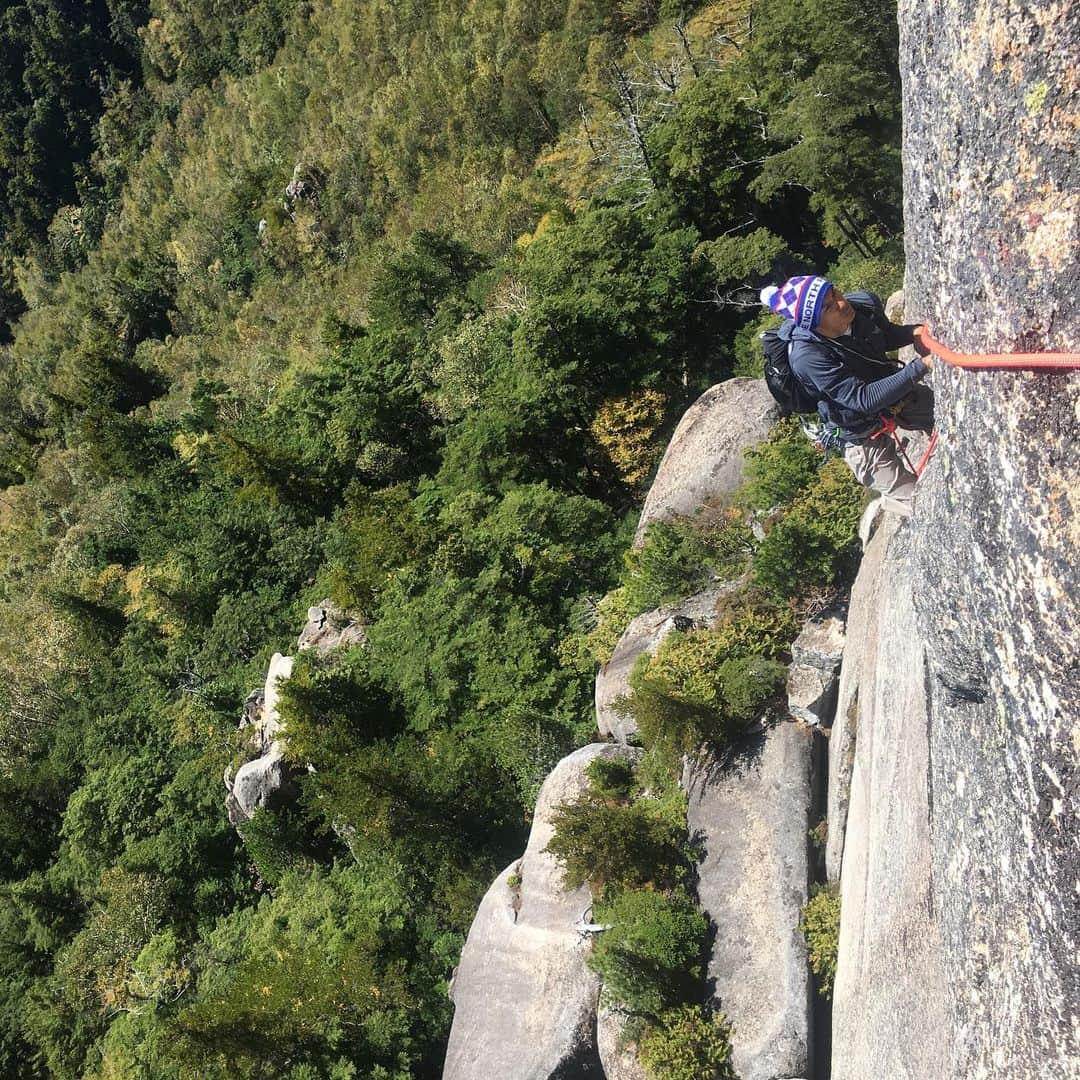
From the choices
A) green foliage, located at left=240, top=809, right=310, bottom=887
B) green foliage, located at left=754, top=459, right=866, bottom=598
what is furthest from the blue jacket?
green foliage, located at left=240, top=809, right=310, bottom=887

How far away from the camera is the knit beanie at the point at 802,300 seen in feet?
19.3

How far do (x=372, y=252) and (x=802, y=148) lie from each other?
30.1m

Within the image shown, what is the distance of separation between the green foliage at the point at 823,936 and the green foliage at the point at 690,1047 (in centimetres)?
136

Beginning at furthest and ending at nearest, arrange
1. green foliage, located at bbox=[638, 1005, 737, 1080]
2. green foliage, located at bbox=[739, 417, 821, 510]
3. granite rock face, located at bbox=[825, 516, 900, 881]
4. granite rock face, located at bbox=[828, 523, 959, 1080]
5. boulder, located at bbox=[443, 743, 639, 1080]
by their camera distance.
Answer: green foliage, located at bbox=[739, 417, 821, 510], boulder, located at bbox=[443, 743, 639, 1080], green foliage, located at bbox=[638, 1005, 737, 1080], granite rock face, located at bbox=[825, 516, 900, 881], granite rock face, located at bbox=[828, 523, 959, 1080]

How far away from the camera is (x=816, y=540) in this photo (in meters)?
11.1

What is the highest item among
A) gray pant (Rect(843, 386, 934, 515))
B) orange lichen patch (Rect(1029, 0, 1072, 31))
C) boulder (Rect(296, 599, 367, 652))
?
orange lichen patch (Rect(1029, 0, 1072, 31))

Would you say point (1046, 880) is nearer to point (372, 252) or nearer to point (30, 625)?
point (30, 625)

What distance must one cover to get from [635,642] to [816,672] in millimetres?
4361

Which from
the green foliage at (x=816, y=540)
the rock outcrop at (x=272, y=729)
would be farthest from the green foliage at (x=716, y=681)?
the rock outcrop at (x=272, y=729)

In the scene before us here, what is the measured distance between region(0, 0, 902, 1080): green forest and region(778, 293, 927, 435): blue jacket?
15.8 ft

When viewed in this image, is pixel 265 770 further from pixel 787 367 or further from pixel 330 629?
pixel 787 367

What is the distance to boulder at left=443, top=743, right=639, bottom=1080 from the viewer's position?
1173 centimetres

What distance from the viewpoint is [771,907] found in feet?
33.1

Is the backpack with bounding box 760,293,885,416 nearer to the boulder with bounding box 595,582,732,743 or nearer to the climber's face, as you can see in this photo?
the climber's face
